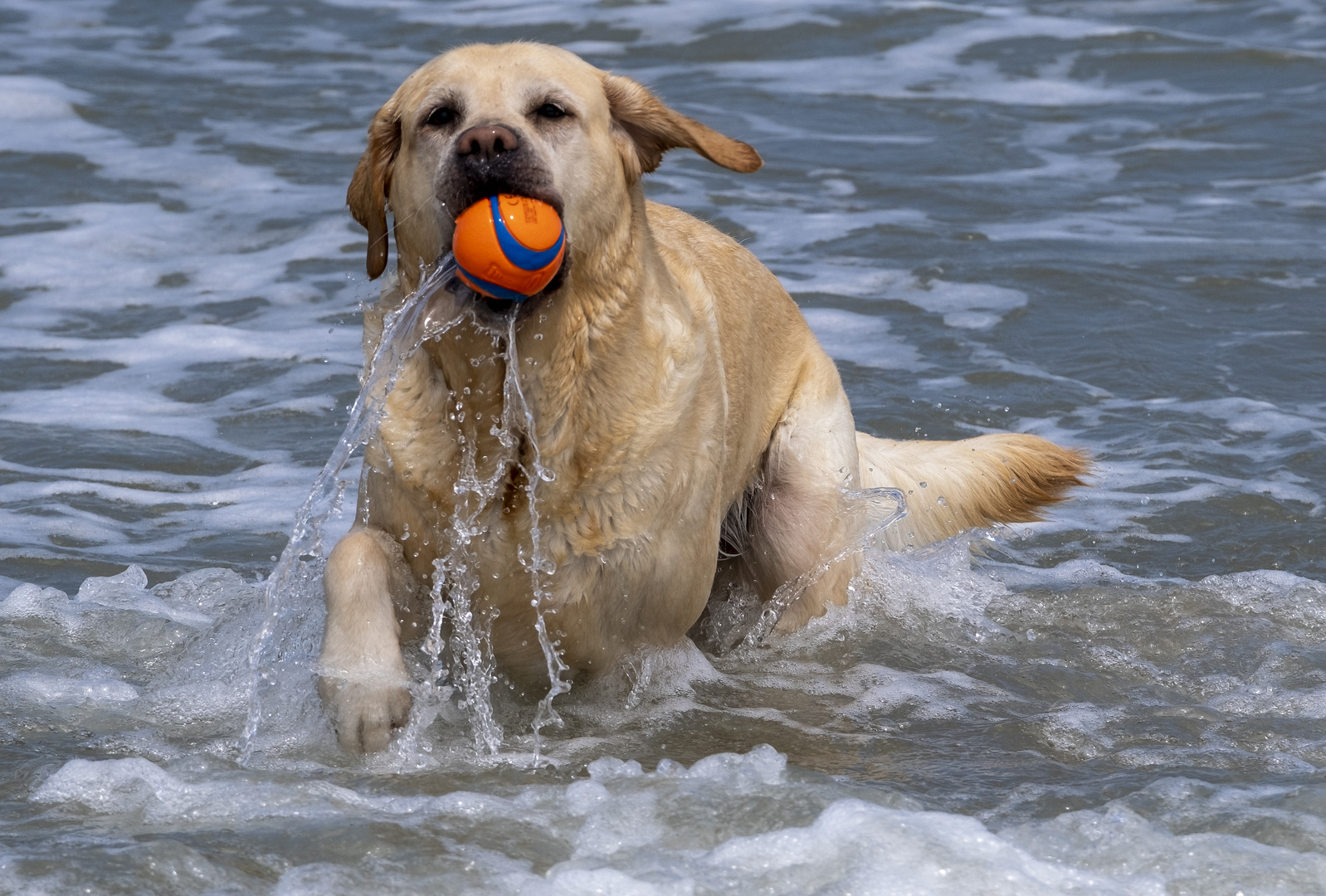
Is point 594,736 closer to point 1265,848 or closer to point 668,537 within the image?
point 668,537

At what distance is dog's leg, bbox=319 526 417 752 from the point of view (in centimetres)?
354

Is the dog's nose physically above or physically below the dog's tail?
above

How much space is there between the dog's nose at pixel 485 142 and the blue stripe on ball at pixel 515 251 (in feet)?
0.32

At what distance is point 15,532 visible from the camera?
532cm

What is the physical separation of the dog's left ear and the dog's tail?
1.44 m

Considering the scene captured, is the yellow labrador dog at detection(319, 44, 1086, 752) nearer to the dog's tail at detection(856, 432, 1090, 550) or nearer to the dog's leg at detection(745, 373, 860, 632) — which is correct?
the dog's leg at detection(745, 373, 860, 632)

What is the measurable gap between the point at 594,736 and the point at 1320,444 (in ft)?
11.3

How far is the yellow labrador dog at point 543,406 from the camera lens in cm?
364

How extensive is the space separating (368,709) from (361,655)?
12cm

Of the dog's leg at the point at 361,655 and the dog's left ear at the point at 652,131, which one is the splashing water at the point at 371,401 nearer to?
the dog's leg at the point at 361,655

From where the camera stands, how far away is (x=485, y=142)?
355 cm

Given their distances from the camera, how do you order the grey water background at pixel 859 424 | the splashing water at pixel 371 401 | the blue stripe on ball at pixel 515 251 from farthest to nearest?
the splashing water at pixel 371 401
the blue stripe on ball at pixel 515 251
the grey water background at pixel 859 424

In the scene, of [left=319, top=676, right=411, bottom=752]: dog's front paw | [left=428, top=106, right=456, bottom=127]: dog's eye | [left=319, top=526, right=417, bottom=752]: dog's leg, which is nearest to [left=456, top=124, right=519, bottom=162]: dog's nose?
[left=428, top=106, right=456, bottom=127]: dog's eye

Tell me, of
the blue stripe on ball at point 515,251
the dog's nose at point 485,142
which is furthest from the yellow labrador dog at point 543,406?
the blue stripe on ball at point 515,251
